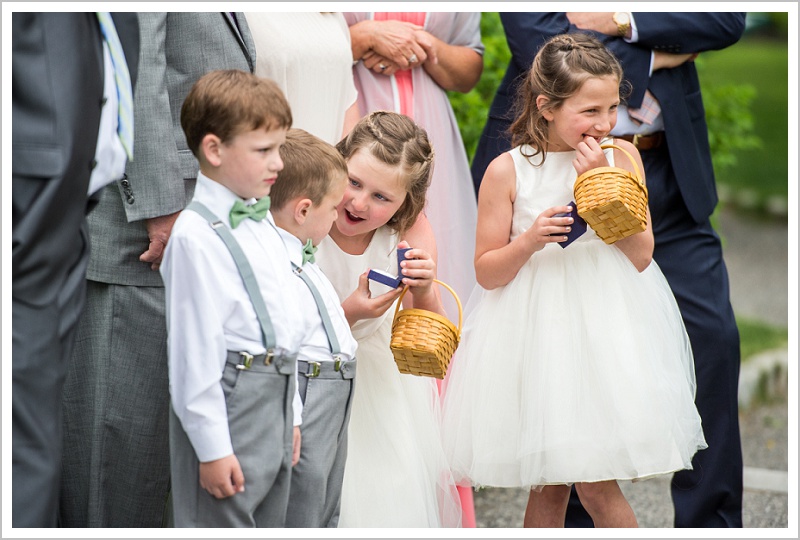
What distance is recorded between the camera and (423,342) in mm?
3041

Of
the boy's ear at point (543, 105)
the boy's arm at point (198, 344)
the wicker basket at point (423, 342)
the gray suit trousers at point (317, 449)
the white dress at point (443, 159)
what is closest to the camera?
the boy's arm at point (198, 344)

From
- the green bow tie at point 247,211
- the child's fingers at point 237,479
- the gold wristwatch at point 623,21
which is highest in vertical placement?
the gold wristwatch at point 623,21

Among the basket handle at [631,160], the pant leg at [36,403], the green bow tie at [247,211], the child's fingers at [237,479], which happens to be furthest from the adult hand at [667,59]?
the pant leg at [36,403]

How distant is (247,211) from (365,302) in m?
0.70

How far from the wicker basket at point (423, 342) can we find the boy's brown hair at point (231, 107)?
0.77m

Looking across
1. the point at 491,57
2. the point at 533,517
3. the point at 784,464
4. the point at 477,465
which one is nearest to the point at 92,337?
the point at 477,465

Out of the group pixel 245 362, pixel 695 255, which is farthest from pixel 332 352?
pixel 695 255

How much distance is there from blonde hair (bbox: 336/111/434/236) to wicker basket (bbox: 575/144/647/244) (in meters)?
0.53

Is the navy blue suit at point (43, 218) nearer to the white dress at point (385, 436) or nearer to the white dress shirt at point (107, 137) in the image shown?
the white dress shirt at point (107, 137)

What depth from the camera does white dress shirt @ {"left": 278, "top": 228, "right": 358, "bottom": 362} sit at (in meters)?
2.87

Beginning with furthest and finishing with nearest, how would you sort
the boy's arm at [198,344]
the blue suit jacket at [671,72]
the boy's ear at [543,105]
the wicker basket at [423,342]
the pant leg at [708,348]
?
the pant leg at [708,348]
the blue suit jacket at [671,72]
the boy's ear at [543,105]
the wicker basket at [423,342]
the boy's arm at [198,344]

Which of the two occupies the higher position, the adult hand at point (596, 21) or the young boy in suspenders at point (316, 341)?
the adult hand at point (596, 21)

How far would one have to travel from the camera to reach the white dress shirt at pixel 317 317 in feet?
9.41

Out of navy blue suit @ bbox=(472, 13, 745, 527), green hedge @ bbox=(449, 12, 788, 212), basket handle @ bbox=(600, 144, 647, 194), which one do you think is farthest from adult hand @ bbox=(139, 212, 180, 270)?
green hedge @ bbox=(449, 12, 788, 212)
